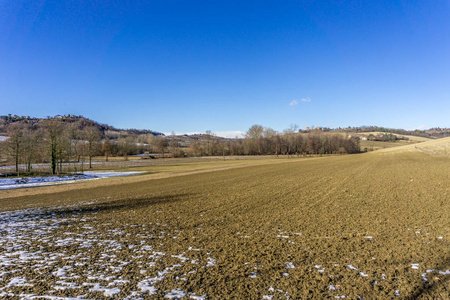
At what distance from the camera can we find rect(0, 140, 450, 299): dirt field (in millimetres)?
5070

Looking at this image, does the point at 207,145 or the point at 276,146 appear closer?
the point at 207,145

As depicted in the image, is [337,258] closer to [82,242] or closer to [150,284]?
[150,284]

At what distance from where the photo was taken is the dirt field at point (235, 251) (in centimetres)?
507

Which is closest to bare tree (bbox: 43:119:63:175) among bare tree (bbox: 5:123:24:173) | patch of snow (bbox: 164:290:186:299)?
bare tree (bbox: 5:123:24:173)

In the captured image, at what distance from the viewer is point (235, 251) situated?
7113 millimetres

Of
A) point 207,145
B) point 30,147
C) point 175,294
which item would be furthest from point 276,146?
point 175,294

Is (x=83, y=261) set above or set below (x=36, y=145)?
below

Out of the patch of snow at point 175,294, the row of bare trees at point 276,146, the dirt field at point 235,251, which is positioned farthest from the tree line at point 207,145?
the patch of snow at point 175,294

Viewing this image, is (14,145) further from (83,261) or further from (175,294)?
(175,294)

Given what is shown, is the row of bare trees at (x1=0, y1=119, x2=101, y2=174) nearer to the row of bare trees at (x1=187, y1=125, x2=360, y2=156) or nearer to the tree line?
the tree line

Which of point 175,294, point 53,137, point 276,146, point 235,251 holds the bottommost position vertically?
point 235,251

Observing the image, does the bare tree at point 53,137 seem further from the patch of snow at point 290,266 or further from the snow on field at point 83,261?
the patch of snow at point 290,266

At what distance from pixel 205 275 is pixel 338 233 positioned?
5.33m

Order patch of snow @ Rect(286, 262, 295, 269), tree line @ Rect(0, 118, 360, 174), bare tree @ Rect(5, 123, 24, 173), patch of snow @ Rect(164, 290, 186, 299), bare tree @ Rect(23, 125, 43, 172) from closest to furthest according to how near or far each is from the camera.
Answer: patch of snow @ Rect(164, 290, 186, 299)
patch of snow @ Rect(286, 262, 295, 269)
bare tree @ Rect(5, 123, 24, 173)
bare tree @ Rect(23, 125, 43, 172)
tree line @ Rect(0, 118, 360, 174)
